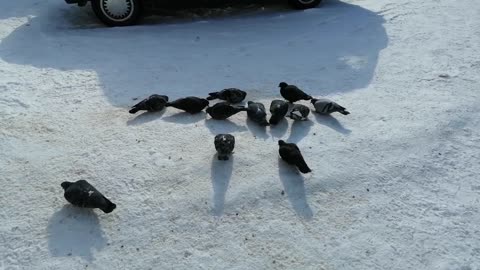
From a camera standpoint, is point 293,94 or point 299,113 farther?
point 293,94

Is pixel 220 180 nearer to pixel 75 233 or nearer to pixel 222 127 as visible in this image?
pixel 222 127

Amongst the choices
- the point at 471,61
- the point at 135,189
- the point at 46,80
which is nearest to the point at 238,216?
the point at 135,189

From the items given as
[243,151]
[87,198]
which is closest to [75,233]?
[87,198]

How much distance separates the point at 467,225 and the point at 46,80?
13.8ft

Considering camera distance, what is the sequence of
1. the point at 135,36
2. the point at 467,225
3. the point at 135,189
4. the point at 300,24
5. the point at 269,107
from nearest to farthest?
the point at 467,225 < the point at 135,189 < the point at 269,107 < the point at 135,36 < the point at 300,24

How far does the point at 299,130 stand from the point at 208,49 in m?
2.24

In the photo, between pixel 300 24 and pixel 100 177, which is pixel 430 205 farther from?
pixel 300 24

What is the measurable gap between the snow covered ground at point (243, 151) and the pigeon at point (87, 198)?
0.09m

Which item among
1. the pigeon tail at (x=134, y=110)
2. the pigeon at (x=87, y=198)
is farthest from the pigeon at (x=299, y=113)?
the pigeon at (x=87, y=198)

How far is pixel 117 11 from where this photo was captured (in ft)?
23.1

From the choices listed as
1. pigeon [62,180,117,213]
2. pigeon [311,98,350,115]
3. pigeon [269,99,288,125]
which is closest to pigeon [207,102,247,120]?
pigeon [269,99,288,125]

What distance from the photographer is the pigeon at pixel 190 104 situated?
4770 mm

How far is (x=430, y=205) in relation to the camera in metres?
3.77

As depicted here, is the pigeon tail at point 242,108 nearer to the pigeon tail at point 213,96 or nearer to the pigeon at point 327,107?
the pigeon tail at point 213,96
